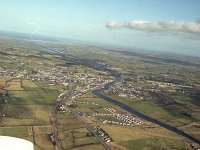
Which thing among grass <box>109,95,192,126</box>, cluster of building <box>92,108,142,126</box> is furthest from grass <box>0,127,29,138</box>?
grass <box>109,95,192,126</box>

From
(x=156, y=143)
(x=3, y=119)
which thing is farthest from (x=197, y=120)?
(x=3, y=119)

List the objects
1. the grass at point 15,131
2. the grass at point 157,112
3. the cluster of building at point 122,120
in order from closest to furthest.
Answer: the grass at point 15,131 < the cluster of building at point 122,120 < the grass at point 157,112

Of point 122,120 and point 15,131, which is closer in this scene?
point 15,131

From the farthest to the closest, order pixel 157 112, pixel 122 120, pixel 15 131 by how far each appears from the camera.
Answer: pixel 157 112, pixel 122 120, pixel 15 131

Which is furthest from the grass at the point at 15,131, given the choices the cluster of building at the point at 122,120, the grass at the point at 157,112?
the grass at the point at 157,112

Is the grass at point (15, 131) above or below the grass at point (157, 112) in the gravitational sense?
above

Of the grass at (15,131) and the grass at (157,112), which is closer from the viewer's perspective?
the grass at (15,131)

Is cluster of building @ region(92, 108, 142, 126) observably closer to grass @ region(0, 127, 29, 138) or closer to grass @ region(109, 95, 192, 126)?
grass @ region(109, 95, 192, 126)

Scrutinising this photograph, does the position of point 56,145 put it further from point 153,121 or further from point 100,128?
point 153,121

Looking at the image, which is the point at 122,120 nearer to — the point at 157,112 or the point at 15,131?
the point at 157,112

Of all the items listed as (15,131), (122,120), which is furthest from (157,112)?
(15,131)

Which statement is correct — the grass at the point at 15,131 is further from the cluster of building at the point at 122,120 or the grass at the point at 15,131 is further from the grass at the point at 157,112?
the grass at the point at 157,112
